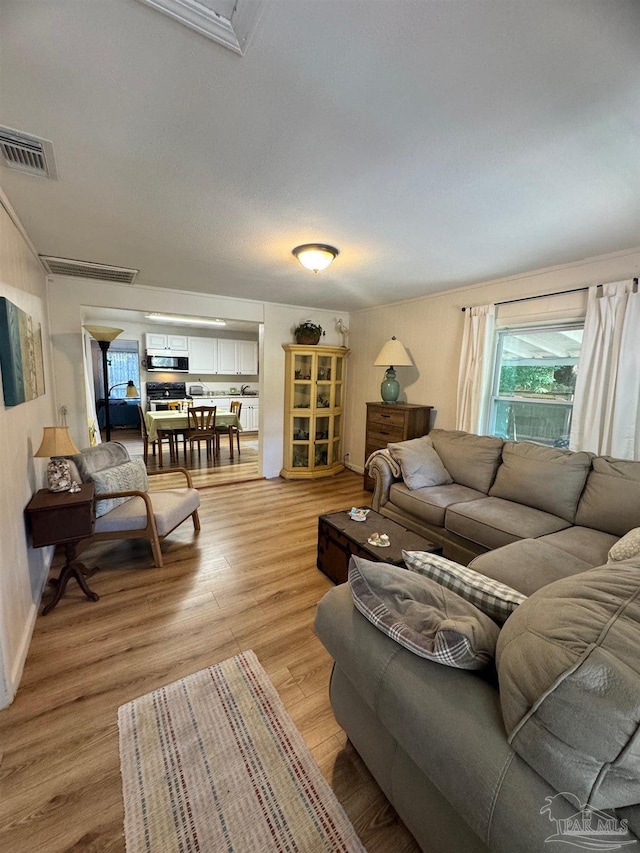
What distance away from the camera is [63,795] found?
116cm

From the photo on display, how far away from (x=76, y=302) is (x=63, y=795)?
376 cm

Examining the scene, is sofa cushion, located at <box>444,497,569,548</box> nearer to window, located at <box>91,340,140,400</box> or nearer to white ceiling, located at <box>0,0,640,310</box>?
white ceiling, located at <box>0,0,640,310</box>

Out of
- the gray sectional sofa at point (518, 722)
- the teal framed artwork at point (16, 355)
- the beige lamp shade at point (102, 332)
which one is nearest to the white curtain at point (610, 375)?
the gray sectional sofa at point (518, 722)

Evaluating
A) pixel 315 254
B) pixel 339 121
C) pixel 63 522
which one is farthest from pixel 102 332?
pixel 339 121

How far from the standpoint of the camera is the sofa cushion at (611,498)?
6.74 feet

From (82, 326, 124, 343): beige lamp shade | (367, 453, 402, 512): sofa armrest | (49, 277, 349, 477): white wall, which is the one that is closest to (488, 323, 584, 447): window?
(367, 453, 402, 512): sofa armrest

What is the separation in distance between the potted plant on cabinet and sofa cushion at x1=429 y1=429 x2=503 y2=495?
7.41ft

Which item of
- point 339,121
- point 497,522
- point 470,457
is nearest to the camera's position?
point 339,121

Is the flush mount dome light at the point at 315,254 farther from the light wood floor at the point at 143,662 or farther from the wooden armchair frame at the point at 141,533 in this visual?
the light wood floor at the point at 143,662

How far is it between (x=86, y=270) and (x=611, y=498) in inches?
181

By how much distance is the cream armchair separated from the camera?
7.86 ft

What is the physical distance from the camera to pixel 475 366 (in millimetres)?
3410

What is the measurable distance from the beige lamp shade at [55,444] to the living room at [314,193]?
4.0 inches

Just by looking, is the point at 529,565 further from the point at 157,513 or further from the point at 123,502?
the point at 123,502
